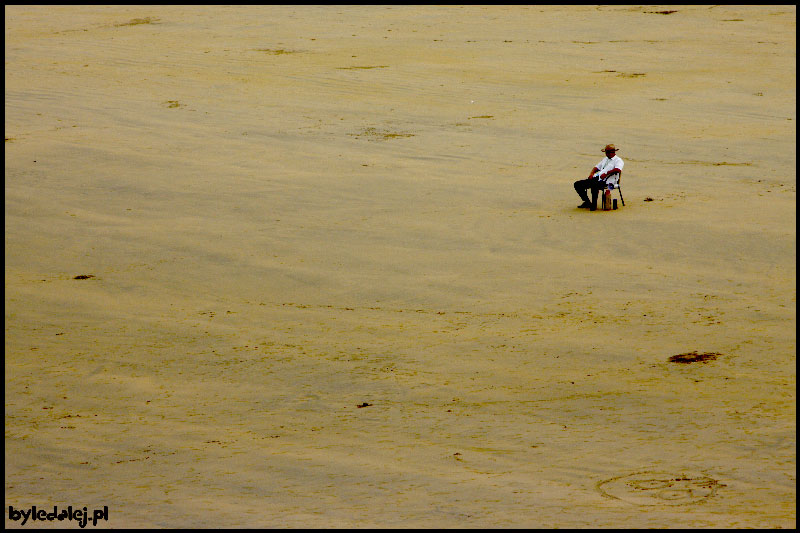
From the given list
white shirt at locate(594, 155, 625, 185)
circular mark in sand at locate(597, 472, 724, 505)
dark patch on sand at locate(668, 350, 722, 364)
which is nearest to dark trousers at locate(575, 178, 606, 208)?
white shirt at locate(594, 155, 625, 185)

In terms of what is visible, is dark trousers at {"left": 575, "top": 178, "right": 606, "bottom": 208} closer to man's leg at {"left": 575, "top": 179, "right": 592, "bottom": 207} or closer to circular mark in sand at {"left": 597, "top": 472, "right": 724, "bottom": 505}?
man's leg at {"left": 575, "top": 179, "right": 592, "bottom": 207}

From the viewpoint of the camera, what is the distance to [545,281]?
8883 millimetres

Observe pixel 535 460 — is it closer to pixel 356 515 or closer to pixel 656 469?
pixel 656 469

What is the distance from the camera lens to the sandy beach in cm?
552

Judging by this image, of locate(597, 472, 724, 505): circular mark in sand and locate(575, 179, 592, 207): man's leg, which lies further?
locate(575, 179, 592, 207): man's leg

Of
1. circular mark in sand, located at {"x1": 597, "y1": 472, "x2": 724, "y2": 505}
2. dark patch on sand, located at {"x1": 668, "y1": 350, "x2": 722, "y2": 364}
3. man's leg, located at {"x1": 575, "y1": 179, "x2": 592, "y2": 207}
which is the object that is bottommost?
circular mark in sand, located at {"x1": 597, "y1": 472, "x2": 724, "y2": 505}

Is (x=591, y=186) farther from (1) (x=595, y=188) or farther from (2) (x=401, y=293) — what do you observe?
(2) (x=401, y=293)

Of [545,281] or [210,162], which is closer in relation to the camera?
[545,281]

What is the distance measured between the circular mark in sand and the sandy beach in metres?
0.02

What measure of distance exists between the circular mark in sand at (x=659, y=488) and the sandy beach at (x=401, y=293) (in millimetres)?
18

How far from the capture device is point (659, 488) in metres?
5.26

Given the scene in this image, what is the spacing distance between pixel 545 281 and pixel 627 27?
555 inches

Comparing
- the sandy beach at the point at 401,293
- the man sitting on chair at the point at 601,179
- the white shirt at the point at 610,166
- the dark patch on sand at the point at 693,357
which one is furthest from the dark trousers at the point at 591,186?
the dark patch on sand at the point at 693,357

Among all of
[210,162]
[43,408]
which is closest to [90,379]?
[43,408]
